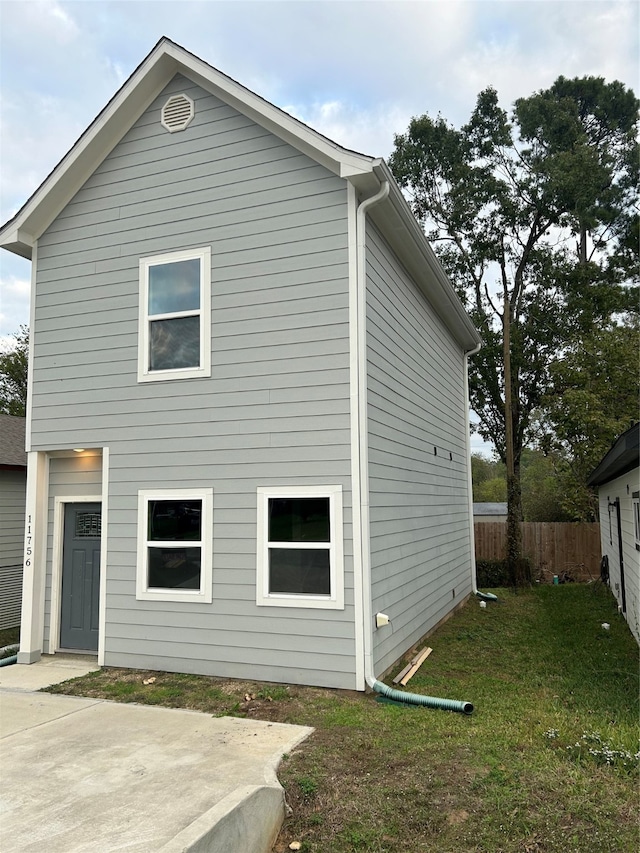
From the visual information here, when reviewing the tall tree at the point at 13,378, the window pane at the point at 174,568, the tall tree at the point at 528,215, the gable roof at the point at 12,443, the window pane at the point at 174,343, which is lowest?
the window pane at the point at 174,568

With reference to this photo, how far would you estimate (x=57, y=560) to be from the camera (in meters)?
7.95

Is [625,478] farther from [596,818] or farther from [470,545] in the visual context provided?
[596,818]

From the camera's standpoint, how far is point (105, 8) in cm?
824

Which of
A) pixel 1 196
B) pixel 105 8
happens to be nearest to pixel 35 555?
pixel 105 8

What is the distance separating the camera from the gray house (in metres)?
6.48

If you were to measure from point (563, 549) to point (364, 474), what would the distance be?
1352 cm

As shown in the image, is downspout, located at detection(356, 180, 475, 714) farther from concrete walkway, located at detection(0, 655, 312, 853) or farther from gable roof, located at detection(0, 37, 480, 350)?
concrete walkway, located at detection(0, 655, 312, 853)

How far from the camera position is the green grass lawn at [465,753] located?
347 centimetres

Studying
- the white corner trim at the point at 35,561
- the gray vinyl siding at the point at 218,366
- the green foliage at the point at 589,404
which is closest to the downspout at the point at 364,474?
the gray vinyl siding at the point at 218,366

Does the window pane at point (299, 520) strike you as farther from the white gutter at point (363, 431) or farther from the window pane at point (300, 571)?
the white gutter at point (363, 431)

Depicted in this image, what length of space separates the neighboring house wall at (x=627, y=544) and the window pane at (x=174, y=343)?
560 cm

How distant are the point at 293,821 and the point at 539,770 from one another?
1681mm

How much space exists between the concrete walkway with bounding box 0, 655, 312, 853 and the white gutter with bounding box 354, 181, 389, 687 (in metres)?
1.27

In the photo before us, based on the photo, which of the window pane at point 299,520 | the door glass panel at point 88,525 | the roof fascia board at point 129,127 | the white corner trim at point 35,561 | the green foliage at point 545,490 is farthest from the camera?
the green foliage at point 545,490
